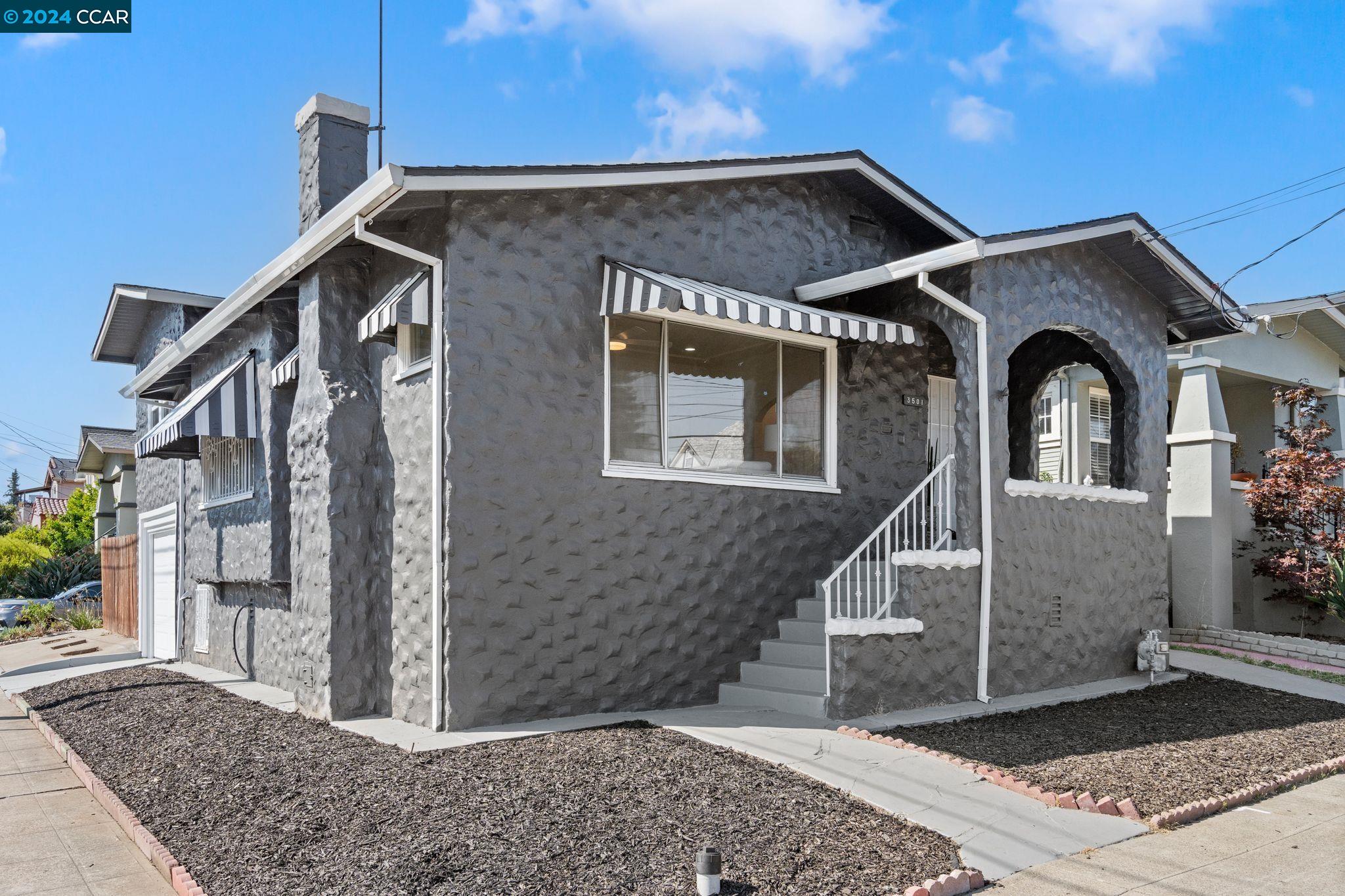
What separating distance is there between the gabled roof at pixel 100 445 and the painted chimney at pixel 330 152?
1272cm

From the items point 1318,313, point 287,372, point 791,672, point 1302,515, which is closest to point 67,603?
point 287,372

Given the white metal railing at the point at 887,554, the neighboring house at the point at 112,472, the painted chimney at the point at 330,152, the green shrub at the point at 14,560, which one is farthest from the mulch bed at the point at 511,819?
the green shrub at the point at 14,560

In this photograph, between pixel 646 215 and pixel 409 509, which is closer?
pixel 409 509

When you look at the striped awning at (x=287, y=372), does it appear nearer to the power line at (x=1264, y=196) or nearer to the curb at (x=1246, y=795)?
the curb at (x=1246, y=795)

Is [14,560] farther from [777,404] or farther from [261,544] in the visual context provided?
[777,404]

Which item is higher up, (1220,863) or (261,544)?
(261,544)

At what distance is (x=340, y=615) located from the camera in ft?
29.1

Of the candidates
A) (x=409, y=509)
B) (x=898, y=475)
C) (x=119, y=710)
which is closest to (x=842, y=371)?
(x=898, y=475)

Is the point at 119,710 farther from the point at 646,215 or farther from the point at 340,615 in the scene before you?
the point at 646,215

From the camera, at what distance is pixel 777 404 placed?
9.77 m

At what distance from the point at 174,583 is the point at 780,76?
11.8 metres

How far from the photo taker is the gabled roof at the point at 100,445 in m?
21.9

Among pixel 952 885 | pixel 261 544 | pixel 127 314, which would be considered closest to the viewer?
pixel 952 885

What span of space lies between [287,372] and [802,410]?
5.35 metres
